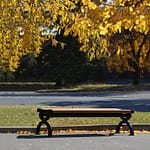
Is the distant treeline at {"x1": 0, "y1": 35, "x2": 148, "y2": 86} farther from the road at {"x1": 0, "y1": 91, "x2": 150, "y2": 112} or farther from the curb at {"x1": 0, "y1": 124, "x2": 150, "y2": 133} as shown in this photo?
the curb at {"x1": 0, "y1": 124, "x2": 150, "y2": 133}

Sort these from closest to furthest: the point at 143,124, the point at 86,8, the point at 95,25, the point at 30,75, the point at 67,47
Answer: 1. the point at 95,25
2. the point at 86,8
3. the point at 143,124
4. the point at 67,47
5. the point at 30,75

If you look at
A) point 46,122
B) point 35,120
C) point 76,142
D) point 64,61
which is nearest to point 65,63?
point 64,61

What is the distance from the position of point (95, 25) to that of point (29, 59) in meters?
45.9

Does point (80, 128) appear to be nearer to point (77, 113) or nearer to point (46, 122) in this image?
point (77, 113)

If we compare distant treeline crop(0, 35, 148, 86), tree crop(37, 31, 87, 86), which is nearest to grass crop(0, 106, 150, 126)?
distant treeline crop(0, 35, 148, 86)

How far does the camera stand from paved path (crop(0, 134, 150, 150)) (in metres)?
10.2

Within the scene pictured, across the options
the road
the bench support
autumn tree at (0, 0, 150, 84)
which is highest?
autumn tree at (0, 0, 150, 84)

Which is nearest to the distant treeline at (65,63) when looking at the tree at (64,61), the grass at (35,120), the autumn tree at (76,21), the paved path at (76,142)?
the tree at (64,61)

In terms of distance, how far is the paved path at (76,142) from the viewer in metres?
10.2

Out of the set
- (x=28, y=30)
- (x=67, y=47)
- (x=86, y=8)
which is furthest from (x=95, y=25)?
(x=67, y=47)

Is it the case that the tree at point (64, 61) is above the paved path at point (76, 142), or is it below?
A: above

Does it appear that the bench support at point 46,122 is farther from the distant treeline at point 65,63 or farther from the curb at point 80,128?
the distant treeline at point 65,63

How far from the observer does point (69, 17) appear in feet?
34.8

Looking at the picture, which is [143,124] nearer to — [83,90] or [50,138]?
[50,138]
